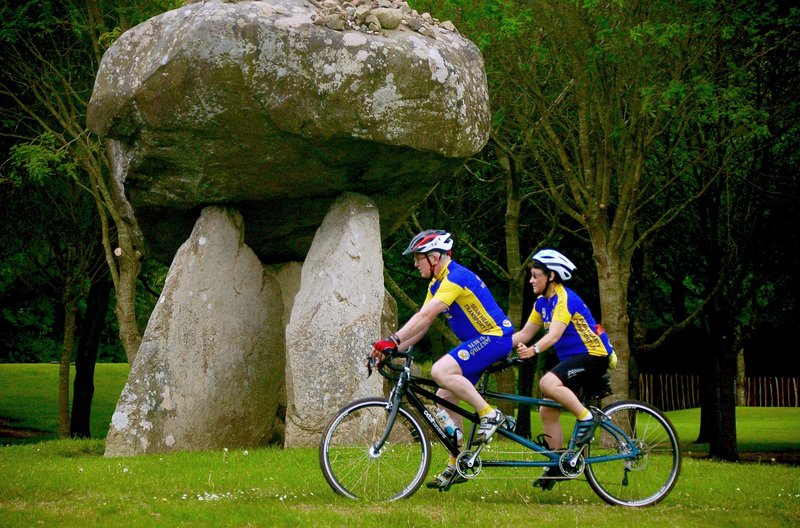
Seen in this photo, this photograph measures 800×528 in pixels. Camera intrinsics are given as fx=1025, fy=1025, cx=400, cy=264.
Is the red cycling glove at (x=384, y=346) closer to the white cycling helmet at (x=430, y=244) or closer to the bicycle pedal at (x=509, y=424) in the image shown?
the white cycling helmet at (x=430, y=244)

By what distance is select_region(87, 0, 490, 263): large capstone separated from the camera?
39.3 feet

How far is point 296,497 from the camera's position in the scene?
8.70 meters

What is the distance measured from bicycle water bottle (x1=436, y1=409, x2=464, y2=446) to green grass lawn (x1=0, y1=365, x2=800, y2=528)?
0.50 m

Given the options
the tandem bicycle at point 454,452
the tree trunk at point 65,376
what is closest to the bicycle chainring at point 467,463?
the tandem bicycle at point 454,452

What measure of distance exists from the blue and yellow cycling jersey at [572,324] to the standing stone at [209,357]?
5894 mm

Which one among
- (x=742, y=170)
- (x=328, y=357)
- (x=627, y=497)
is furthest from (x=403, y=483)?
(x=742, y=170)

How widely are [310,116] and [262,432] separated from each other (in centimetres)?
467

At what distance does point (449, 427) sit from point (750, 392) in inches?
1368

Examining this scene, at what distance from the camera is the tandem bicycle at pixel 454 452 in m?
8.21

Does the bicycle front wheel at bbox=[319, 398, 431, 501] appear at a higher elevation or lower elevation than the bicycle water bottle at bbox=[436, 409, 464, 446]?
lower

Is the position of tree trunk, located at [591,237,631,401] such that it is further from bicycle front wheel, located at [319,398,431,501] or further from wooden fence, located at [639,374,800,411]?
wooden fence, located at [639,374,800,411]

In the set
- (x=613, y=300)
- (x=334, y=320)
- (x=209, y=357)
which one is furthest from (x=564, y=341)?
(x=613, y=300)

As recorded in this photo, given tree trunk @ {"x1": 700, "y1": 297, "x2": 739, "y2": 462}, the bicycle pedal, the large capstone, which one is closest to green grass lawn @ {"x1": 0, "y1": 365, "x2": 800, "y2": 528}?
the bicycle pedal

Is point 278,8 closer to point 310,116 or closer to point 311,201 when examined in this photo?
point 310,116
